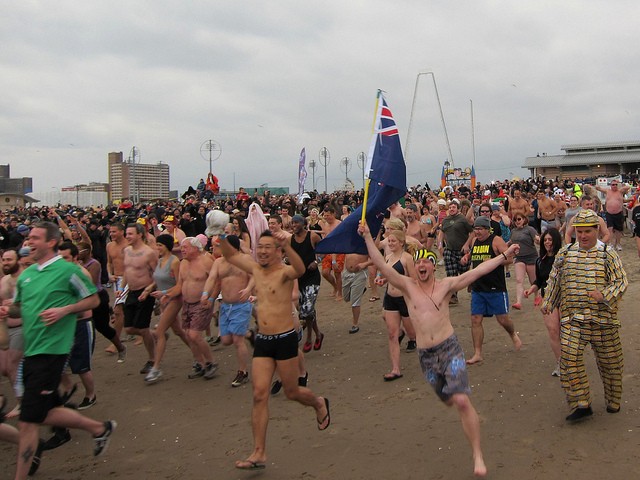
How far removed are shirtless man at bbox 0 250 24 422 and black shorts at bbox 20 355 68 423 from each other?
3.95 feet

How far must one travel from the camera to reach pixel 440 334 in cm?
463

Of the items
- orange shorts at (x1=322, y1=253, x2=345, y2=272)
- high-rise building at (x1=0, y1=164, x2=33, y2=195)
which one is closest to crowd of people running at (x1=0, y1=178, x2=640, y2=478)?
orange shorts at (x1=322, y1=253, x2=345, y2=272)

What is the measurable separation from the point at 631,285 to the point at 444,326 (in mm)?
7898

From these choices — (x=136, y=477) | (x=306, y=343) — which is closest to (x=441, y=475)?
(x=136, y=477)

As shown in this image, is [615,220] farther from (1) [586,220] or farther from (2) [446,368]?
(2) [446,368]

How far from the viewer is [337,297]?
39.8 ft

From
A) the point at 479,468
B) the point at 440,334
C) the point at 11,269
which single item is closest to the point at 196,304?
the point at 11,269

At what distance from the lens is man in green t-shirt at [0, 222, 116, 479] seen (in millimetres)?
4312

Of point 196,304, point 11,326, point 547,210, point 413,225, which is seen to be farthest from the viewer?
point 547,210

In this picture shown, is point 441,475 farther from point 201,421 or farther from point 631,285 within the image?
point 631,285

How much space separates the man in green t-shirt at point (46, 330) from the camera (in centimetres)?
431

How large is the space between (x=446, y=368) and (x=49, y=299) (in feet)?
10.1

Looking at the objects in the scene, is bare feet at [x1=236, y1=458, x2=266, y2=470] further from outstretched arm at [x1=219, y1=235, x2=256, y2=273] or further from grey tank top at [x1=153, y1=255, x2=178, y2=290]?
grey tank top at [x1=153, y1=255, x2=178, y2=290]

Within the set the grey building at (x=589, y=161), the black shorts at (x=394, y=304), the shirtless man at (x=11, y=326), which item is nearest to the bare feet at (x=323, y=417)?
the black shorts at (x=394, y=304)
